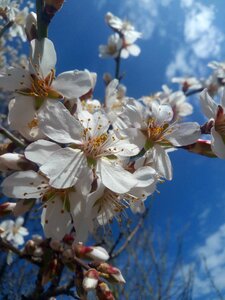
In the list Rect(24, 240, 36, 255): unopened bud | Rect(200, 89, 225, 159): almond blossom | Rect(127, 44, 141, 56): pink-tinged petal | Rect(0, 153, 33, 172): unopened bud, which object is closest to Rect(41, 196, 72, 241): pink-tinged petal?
Rect(0, 153, 33, 172): unopened bud

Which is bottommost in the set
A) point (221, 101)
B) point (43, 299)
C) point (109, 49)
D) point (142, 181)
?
point (43, 299)

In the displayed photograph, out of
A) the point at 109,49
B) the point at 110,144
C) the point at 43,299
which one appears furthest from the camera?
the point at 109,49

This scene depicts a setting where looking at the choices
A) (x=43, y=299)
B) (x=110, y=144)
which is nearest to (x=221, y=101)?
(x=110, y=144)

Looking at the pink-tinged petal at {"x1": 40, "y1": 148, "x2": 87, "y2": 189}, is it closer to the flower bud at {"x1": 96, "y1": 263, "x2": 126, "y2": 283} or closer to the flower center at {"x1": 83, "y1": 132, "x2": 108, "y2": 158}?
the flower center at {"x1": 83, "y1": 132, "x2": 108, "y2": 158}

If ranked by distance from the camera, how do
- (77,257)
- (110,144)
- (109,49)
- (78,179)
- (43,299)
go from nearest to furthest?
1. (78,179)
2. (110,144)
3. (77,257)
4. (43,299)
5. (109,49)

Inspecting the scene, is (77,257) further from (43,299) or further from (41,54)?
(41,54)
